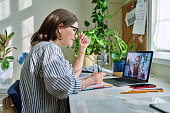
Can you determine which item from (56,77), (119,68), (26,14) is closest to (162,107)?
(56,77)

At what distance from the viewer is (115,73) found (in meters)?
1.55

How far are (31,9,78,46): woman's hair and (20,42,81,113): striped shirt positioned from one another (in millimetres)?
195

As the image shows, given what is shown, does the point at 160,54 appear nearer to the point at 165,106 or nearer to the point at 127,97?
the point at 127,97

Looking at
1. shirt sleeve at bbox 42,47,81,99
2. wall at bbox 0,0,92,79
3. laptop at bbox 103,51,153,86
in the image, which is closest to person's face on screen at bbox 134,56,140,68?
laptop at bbox 103,51,153,86

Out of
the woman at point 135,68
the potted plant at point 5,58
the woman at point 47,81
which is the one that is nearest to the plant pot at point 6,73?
the potted plant at point 5,58

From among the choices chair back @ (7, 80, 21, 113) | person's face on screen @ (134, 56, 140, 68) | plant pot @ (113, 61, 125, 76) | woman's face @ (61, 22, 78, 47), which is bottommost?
chair back @ (7, 80, 21, 113)

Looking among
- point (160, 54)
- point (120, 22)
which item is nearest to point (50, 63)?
point (160, 54)

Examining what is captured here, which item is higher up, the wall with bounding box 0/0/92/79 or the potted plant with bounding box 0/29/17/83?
the wall with bounding box 0/0/92/79

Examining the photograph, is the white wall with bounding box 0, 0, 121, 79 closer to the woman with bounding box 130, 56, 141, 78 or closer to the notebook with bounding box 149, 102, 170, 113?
the woman with bounding box 130, 56, 141, 78

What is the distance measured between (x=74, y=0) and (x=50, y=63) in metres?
1.81

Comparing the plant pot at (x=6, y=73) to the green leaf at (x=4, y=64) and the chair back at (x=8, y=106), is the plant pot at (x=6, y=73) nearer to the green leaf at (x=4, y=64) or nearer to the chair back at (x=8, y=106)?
the green leaf at (x=4, y=64)

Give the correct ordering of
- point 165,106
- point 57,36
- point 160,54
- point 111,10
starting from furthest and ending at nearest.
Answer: point 111,10
point 160,54
point 57,36
point 165,106

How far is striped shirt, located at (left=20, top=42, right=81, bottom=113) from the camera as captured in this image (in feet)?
2.86

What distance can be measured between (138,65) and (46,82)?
69 cm
